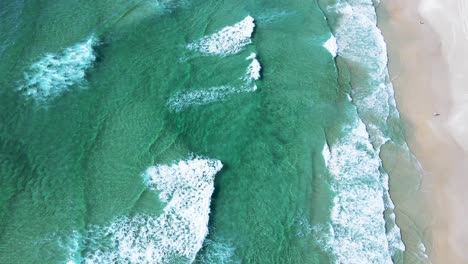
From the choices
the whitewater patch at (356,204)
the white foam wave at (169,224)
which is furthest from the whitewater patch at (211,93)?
the whitewater patch at (356,204)

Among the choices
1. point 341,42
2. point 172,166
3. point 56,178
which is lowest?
point 341,42

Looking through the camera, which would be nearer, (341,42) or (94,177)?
(94,177)

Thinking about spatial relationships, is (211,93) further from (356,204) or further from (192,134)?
(356,204)

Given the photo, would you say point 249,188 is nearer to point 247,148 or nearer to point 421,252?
point 247,148

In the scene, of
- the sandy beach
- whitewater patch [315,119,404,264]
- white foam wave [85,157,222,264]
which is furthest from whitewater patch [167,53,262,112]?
the sandy beach

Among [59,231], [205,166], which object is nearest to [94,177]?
[59,231]

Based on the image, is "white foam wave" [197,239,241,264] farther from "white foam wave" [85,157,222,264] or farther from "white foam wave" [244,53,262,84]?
"white foam wave" [244,53,262,84]

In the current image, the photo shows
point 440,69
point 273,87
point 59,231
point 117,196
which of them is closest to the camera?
point 59,231

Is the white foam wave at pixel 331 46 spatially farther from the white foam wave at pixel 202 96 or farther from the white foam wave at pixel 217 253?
the white foam wave at pixel 217 253
